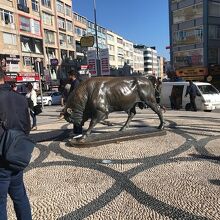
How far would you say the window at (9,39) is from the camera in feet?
151

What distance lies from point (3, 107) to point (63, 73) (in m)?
62.0

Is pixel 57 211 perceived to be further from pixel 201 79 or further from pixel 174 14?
pixel 174 14

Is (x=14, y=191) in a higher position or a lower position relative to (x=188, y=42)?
lower

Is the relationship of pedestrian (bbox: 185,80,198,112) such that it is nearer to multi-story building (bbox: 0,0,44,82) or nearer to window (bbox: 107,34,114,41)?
multi-story building (bbox: 0,0,44,82)

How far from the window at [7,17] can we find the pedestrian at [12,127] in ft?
150

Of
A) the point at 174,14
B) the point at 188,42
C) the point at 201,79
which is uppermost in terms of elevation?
the point at 174,14

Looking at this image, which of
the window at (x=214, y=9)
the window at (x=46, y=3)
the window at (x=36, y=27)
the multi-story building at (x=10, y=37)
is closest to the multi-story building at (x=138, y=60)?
the window at (x=46, y=3)

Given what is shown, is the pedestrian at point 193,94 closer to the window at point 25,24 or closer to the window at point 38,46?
the window at point 25,24

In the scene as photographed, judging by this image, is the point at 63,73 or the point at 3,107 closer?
the point at 3,107

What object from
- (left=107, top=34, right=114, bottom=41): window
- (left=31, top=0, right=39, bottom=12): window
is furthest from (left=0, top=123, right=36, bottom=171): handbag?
(left=107, top=34, right=114, bottom=41): window

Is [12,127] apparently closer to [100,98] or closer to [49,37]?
[100,98]

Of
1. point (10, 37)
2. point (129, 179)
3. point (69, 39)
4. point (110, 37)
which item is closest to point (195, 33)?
point (10, 37)

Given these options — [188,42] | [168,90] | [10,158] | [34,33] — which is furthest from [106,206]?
[34,33]

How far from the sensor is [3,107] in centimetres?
326
